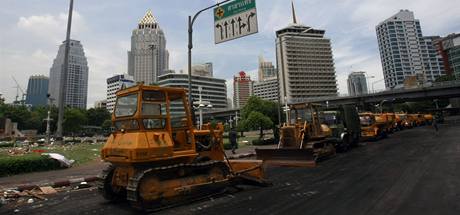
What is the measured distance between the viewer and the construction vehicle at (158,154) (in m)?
6.79

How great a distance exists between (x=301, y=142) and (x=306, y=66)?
59.9 metres

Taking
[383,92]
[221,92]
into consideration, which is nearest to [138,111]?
[383,92]

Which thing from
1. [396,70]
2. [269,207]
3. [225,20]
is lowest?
[269,207]

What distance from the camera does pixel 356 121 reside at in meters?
21.0

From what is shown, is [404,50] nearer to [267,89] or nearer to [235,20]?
[267,89]

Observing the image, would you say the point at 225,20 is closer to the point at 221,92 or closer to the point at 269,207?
the point at 269,207

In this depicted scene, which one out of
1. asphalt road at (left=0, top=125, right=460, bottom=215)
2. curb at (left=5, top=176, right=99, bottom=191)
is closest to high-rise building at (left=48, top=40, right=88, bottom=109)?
curb at (left=5, top=176, right=99, bottom=191)

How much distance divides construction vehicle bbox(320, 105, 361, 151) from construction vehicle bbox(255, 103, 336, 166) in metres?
1.06

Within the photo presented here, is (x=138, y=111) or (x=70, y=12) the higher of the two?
(x=70, y=12)

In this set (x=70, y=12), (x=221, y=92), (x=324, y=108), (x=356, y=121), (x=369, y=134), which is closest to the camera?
(x=324, y=108)

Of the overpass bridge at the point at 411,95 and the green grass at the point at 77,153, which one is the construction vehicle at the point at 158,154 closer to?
the green grass at the point at 77,153

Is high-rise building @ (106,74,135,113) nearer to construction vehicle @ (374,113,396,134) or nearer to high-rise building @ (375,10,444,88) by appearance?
construction vehicle @ (374,113,396,134)

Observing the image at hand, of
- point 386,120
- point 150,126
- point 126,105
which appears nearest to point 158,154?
point 150,126

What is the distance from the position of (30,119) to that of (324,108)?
10131 centimetres
